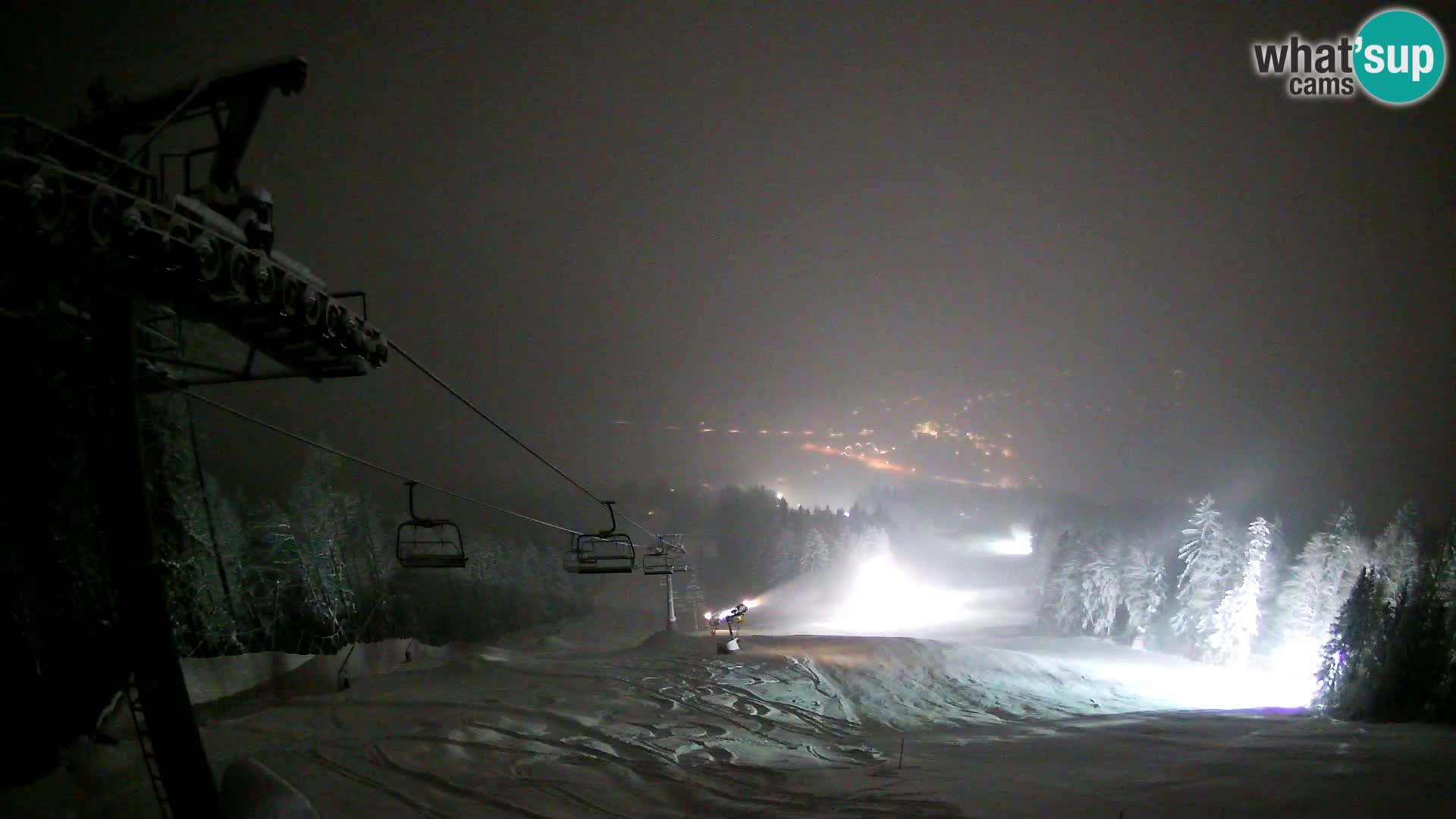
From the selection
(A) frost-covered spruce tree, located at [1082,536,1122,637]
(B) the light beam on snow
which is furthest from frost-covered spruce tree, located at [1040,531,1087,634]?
(B) the light beam on snow

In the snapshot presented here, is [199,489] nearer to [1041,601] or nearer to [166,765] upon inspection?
[166,765]

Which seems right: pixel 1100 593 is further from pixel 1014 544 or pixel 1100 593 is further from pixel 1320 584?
pixel 1014 544

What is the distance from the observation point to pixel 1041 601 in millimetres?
57938

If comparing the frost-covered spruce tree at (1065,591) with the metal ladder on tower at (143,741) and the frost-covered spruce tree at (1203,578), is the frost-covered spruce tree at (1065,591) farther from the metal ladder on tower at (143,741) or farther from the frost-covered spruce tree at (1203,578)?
the metal ladder on tower at (143,741)

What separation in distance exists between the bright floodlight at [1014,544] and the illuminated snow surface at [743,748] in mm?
76866

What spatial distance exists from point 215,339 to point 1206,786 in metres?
26.9

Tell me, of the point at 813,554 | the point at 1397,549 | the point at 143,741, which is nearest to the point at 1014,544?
the point at 813,554

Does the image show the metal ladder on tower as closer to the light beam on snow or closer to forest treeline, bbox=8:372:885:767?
forest treeline, bbox=8:372:885:767

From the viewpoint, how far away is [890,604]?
71750mm

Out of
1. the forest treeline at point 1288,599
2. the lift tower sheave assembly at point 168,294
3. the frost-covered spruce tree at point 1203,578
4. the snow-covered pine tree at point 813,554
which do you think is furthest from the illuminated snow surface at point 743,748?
the snow-covered pine tree at point 813,554

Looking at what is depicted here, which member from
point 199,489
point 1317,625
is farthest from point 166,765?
point 1317,625

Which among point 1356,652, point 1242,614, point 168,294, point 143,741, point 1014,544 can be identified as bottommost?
point 1014,544

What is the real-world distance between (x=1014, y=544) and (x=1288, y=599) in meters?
65.9

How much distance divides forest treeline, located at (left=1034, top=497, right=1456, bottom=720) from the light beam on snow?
10358 mm
